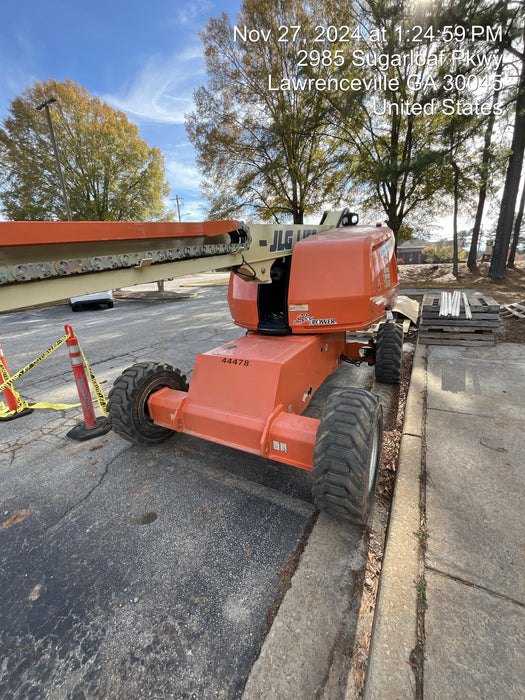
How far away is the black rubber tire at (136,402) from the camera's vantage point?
10.1ft

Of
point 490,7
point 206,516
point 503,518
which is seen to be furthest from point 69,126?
point 503,518

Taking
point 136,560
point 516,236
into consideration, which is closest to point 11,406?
point 136,560

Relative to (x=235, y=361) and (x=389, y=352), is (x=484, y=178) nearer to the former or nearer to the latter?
(x=389, y=352)

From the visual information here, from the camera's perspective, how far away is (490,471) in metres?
2.83

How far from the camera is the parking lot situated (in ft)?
5.48

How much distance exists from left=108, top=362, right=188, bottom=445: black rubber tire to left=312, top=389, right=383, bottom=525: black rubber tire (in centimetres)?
189

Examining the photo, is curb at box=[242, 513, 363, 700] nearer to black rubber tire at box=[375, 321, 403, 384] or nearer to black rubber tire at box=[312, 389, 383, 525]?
black rubber tire at box=[312, 389, 383, 525]

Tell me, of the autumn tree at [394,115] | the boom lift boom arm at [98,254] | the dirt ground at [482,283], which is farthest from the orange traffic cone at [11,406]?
the autumn tree at [394,115]

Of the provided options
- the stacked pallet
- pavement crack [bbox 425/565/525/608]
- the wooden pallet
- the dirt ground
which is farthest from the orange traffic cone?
the wooden pallet

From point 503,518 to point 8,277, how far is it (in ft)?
11.5

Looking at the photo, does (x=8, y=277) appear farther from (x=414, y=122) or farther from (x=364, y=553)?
(x=414, y=122)

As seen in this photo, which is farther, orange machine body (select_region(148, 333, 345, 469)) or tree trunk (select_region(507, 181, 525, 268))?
tree trunk (select_region(507, 181, 525, 268))

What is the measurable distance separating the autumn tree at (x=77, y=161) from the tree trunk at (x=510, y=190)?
20712 millimetres

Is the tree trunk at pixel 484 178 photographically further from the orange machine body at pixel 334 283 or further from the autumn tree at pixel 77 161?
the autumn tree at pixel 77 161
